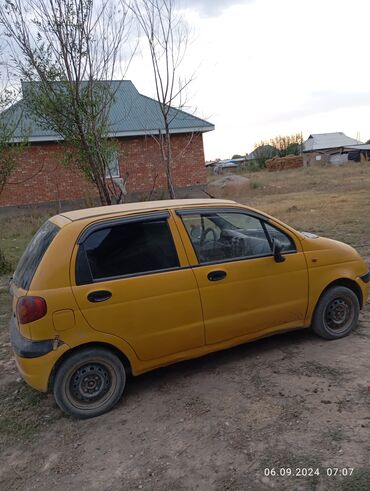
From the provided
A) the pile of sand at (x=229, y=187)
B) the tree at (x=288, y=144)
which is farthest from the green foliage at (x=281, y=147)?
the pile of sand at (x=229, y=187)

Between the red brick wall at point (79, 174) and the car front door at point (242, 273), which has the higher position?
the red brick wall at point (79, 174)

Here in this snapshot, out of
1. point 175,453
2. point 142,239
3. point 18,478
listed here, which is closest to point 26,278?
point 142,239

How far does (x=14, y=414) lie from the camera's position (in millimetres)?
3859

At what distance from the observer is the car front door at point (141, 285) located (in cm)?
359

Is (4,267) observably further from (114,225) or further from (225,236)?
(225,236)

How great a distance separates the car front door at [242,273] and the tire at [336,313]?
214 millimetres

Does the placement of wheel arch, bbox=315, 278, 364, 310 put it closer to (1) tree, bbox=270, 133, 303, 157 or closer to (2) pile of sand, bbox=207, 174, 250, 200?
(2) pile of sand, bbox=207, 174, 250, 200

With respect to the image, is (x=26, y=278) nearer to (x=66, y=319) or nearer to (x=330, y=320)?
(x=66, y=319)

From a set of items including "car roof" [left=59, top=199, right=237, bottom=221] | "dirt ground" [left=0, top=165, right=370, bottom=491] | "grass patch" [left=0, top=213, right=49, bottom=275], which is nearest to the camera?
"dirt ground" [left=0, top=165, right=370, bottom=491]

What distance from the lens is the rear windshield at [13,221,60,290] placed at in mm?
3646

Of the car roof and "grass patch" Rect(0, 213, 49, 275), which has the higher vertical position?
the car roof

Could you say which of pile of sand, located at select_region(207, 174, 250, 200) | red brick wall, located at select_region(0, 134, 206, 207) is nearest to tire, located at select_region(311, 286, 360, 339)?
red brick wall, located at select_region(0, 134, 206, 207)

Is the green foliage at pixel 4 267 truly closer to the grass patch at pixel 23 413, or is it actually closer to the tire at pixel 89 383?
the grass patch at pixel 23 413

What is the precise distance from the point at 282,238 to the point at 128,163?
17.1m
